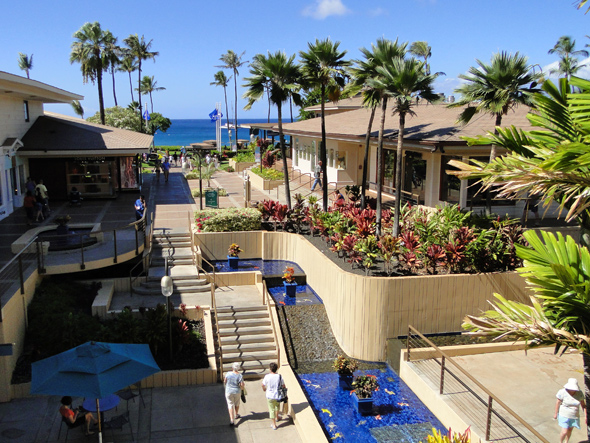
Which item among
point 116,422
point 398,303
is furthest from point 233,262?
point 116,422

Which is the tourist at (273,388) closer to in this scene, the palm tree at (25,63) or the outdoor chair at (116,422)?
the outdoor chair at (116,422)

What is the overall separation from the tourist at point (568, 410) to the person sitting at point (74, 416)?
899cm

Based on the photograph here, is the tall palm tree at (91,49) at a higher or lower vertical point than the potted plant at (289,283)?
higher

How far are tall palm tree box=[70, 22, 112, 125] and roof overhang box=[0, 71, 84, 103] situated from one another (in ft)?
49.4

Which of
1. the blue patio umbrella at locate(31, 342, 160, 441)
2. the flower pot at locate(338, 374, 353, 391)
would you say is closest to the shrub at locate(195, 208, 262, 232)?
the flower pot at locate(338, 374, 353, 391)

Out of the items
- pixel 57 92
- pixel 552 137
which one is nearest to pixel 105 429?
pixel 552 137

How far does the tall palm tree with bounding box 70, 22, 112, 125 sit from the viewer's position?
44562 millimetres

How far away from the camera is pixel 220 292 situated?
58.2 ft

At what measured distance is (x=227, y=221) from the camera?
817 inches

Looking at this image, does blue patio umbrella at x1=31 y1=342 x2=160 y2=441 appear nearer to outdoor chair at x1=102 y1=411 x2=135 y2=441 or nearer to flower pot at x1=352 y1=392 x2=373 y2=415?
outdoor chair at x1=102 y1=411 x2=135 y2=441

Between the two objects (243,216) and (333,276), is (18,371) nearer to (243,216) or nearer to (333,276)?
(333,276)

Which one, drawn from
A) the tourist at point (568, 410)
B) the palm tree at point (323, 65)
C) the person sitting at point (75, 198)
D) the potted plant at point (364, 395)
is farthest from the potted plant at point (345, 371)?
the person sitting at point (75, 198)

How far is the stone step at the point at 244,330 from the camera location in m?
15.4

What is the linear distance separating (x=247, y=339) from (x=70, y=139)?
17.5 meters
